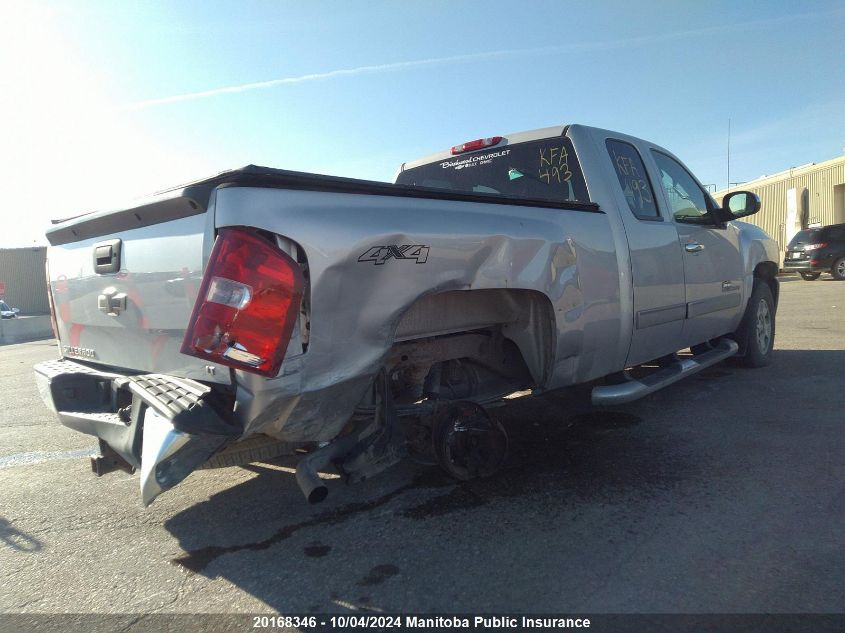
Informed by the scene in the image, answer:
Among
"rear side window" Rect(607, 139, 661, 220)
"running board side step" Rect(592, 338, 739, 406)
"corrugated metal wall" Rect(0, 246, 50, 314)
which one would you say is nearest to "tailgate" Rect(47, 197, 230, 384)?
"running board side step" Rect(592, 338, 739, 406)

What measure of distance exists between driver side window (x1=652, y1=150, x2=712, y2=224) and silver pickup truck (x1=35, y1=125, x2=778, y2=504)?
7.3 inches

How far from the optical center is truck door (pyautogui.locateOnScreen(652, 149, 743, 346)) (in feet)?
→ 15.4

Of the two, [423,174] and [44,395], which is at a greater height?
[423,174]

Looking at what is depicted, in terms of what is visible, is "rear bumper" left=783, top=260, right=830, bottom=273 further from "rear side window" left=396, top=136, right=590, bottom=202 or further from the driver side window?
"rear side window" left=396, top=136, right=590, bottom=202

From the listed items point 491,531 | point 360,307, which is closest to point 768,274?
point 491,531

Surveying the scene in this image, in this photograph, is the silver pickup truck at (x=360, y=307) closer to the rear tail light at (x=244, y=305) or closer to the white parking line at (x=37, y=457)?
the rear tail light at (x=244, y=305)

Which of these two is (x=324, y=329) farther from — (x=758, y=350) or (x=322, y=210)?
(x=758, y=350)

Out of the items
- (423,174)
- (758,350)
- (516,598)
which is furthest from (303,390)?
(758,350)

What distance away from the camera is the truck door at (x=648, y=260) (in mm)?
4039

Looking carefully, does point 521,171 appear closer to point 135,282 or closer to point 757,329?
point 135,282

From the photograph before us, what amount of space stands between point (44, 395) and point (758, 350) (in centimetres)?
618

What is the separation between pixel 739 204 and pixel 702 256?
0.74m

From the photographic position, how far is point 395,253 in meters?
2.54

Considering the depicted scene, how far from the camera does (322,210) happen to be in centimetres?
236
